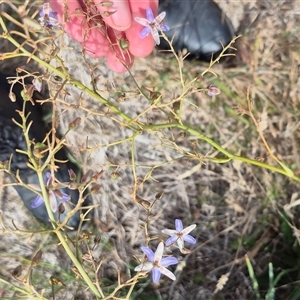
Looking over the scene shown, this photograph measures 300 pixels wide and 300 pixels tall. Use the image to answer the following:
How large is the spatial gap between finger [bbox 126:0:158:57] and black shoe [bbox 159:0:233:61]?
Result: 32 centimetres

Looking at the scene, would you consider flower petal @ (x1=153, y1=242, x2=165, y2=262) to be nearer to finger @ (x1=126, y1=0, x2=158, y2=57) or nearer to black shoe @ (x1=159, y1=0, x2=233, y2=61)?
finger @ (x1=126, y1=0, x2=158, y2=57)

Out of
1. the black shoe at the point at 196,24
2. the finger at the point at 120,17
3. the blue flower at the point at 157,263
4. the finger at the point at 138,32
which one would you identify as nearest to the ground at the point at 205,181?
the black shoe at the point at 196,24

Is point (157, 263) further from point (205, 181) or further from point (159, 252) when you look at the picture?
point (205, 181)

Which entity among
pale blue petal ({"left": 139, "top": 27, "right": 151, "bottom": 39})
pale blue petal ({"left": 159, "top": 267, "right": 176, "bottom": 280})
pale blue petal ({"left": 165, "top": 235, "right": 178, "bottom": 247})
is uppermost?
pale blue petal ({"left": 139, "top": 27, "right": 151, "bottom": 39})

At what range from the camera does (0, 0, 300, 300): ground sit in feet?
3.74

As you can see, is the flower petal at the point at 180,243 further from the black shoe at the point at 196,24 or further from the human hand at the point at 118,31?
the black shoe at the point at 196,24

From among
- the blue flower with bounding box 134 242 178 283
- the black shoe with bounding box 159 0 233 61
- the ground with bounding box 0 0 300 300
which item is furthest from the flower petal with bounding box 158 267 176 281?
the black shoe with bounding box 159 0 233 61

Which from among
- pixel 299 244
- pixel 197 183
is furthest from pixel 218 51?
pixel 299 244

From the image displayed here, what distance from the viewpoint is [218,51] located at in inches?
48.6

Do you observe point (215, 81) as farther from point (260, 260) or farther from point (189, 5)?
point (260, 260)

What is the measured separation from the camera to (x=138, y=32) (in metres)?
0.85

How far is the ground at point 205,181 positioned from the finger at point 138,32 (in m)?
0.23

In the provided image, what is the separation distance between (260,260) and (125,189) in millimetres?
361

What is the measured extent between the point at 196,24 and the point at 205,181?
39 centimetres
